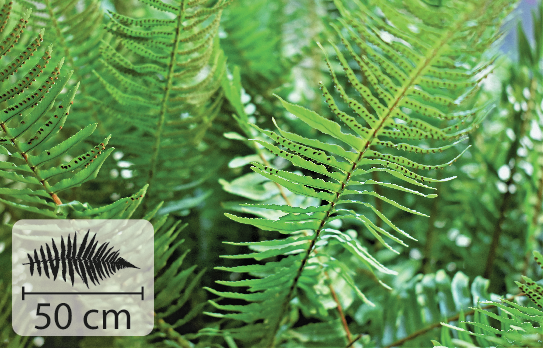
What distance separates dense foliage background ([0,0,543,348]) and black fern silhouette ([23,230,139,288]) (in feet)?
0.09

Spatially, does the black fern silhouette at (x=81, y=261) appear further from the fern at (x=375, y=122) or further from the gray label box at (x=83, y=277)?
the fern at (x=375, y=122)

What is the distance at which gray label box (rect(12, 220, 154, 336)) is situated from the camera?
0.30m

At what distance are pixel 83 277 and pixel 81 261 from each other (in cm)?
2

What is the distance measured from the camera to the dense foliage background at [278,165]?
27 cm

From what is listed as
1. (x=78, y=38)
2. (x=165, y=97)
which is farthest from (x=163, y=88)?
(x=78, y=38)

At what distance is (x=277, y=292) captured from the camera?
0.36 m

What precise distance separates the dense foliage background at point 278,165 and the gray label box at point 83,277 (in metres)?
0.02

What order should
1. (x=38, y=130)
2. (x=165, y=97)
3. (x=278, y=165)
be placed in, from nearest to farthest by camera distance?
(x=38, y=130) → (x=165, y=97) → (x=278, y=165)

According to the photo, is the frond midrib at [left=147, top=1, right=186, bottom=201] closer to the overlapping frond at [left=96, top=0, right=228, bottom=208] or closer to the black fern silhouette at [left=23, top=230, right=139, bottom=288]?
the overlapping frond at [left=96, top=0, right=228, bottom=208]

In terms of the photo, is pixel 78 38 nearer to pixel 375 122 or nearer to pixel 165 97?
pixel 165 97

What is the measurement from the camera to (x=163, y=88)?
14.5 inches

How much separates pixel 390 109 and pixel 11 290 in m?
0.37

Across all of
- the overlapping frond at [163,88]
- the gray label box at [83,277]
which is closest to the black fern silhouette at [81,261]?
the gray label box at [83,277]

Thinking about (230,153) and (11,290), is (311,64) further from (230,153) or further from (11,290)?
(11,290)
